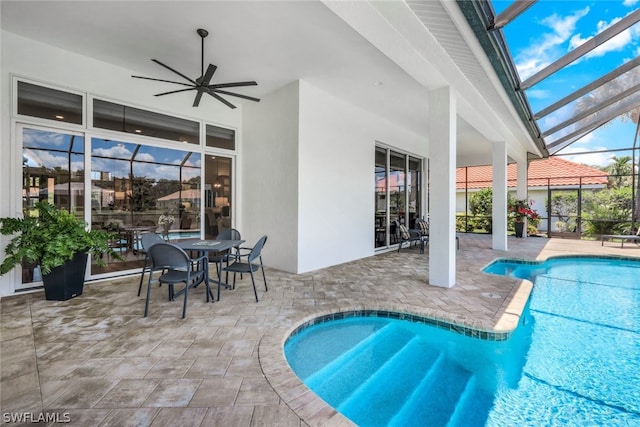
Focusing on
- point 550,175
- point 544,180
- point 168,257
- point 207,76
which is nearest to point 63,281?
point 168,257

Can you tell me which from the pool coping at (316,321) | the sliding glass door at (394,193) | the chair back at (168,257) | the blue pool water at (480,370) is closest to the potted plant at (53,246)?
the chair back at (168,257)

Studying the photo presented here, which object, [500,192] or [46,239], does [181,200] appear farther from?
[500,192]

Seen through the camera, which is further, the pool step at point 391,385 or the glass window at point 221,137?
the glass window at point 221,137

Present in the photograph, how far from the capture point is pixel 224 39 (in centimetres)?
381

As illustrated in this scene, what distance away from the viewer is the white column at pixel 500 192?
768 cm

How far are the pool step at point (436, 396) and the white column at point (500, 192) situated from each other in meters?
6.44

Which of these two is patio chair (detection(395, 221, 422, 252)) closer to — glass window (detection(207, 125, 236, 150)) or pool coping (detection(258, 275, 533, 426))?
pool coping (detection(258, 275, 533, 426))

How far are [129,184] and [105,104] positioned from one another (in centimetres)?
131

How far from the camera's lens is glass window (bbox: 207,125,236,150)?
5914 millimetres

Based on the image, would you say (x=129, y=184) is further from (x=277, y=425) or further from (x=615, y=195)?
(x=615, y=195)

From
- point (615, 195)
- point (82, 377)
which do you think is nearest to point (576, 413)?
point (82, 377)

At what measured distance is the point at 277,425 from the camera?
1.63 meters

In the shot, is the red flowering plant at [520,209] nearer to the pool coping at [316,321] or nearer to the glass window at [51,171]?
the pool coping at [316,321]

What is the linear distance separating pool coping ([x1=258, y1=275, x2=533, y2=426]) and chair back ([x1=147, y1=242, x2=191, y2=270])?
4.11ft
